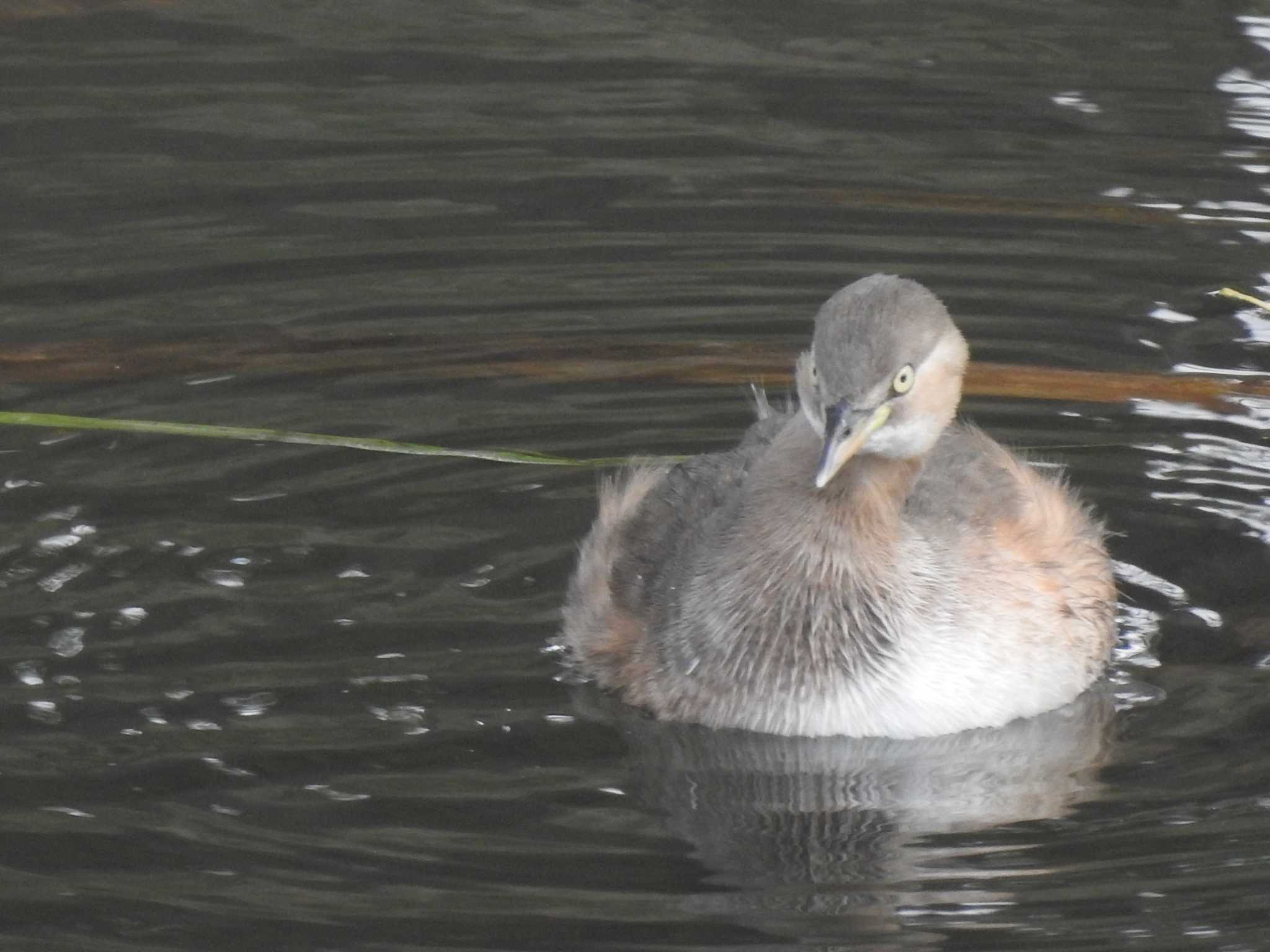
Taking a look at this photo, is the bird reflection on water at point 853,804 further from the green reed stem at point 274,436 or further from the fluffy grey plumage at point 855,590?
the green reed stem at point 274,436

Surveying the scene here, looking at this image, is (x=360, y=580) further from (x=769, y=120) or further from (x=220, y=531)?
(x=769, y=120)

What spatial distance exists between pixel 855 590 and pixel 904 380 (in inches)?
25.2

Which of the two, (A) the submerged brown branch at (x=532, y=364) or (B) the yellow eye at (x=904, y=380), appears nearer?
(B) the yellow eye at (x=904, y=380)

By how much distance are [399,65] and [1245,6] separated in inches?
172

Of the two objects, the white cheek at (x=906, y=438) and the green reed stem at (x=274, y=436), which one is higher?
the white cheek at (x=906, y=438)

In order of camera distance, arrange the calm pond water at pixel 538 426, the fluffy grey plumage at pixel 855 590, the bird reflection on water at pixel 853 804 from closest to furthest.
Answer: the bird reflection on water at pixel 853 804, the calm pond water at pixel 538 426, the fluffy grey plumage at pixel 855 590

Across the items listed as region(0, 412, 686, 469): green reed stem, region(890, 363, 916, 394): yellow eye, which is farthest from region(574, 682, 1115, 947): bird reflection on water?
region(0, 412, 686, 469): green reed stem

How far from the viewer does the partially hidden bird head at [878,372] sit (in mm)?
6074

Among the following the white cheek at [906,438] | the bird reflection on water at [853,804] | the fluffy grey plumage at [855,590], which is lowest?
the bird reflection on water at [853,804]

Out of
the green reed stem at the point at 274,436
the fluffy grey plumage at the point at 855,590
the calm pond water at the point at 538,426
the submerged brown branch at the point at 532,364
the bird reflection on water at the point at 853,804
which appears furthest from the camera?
the submerged brown branch at the point at 532,364

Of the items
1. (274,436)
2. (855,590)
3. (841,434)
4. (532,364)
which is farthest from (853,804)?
(532,364)

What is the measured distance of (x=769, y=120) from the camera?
11.6 metres

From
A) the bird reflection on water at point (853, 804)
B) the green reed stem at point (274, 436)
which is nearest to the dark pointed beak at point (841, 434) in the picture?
the bird reflection on water at point (853, 804)

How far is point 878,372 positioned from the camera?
6070 millimetres
